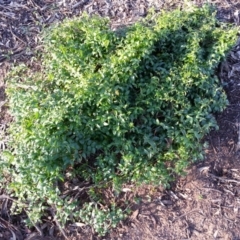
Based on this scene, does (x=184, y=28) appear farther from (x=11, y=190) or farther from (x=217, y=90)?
(x=11, y=190)

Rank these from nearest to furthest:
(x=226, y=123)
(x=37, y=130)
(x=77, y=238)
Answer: (x=37, y=130) → (x=77, y=238) → (x=226, y=123)

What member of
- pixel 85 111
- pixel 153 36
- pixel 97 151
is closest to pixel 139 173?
pixel 97 151

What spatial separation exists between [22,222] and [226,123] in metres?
2.02

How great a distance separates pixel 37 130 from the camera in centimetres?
338

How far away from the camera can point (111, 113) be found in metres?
3.51

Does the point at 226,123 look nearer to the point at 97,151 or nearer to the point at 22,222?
the point at 97,151

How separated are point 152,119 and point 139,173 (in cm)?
47

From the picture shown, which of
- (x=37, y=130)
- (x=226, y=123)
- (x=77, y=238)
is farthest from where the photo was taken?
(x=226, y=123)

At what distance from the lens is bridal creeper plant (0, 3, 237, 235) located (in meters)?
3.45

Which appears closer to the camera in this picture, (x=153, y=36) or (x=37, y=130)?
(x=37, y=130)

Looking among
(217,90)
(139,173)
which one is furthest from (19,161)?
(217,90)

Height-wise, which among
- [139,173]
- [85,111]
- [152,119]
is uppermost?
[85,111]

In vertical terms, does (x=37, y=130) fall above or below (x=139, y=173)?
above

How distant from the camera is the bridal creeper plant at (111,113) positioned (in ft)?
11.3
